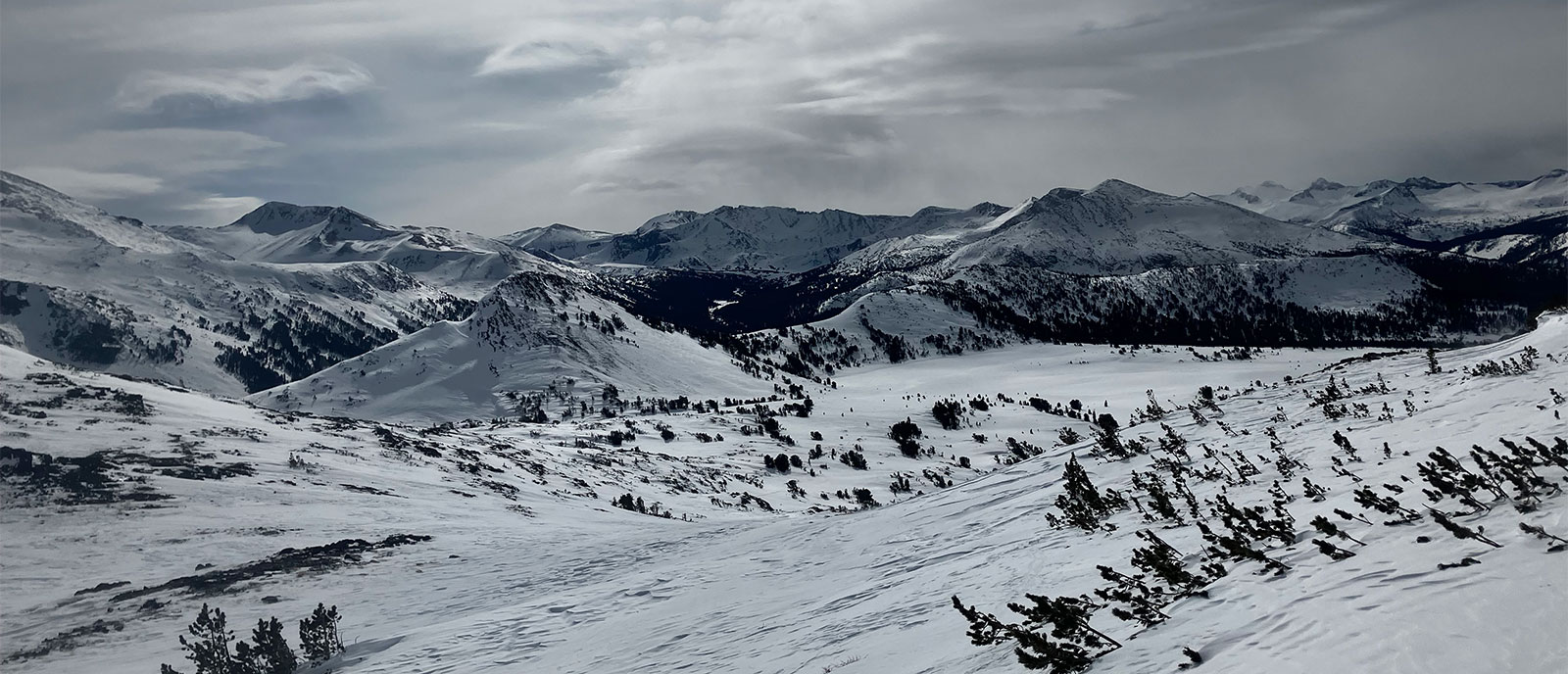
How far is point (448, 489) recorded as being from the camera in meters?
29.2

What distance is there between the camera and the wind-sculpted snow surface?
20.0 feet

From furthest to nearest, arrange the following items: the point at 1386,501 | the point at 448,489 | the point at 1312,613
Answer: the point at 448,489, the point at 1386,501, the point at 1312,613

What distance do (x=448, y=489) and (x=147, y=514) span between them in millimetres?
9225

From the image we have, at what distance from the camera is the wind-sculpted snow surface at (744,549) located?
20.0ft

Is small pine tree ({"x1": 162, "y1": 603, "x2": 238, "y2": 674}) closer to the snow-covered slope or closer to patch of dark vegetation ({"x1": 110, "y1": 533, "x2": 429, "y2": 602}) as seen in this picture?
patch of dark vegetation ({"x1": 110, "y1": 533, "x2": 429, "y2": 602})

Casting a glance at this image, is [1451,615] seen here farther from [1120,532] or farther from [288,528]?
[288,528]

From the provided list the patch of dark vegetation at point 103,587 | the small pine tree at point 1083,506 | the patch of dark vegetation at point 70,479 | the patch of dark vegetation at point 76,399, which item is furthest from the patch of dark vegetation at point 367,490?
the small pine tree at point 1083,506

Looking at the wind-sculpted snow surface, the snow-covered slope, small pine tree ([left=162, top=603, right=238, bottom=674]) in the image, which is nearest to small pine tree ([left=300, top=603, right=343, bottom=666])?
the wind-sculpted snow surface

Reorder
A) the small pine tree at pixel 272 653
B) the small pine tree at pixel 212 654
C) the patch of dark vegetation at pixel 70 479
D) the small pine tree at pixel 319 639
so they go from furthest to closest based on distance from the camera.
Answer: the patch of dark vegetation at pixel 70 479 → the small pine tree at pixel 319 639 → the small pine tree at pixel 272 653 → the small pine tree at pixel 212 654

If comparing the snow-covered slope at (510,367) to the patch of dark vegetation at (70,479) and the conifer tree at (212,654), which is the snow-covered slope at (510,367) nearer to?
the patch of dark vegetation at (70,479)

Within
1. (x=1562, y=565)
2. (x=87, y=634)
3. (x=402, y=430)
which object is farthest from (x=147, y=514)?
(x=1562, y=565)

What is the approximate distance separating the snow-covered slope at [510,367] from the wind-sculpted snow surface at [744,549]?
6876cm

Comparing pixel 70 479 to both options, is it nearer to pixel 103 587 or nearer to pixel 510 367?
pixel 103 587

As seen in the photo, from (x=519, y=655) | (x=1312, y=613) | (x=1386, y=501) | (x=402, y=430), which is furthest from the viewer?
(x=402, y=430)
